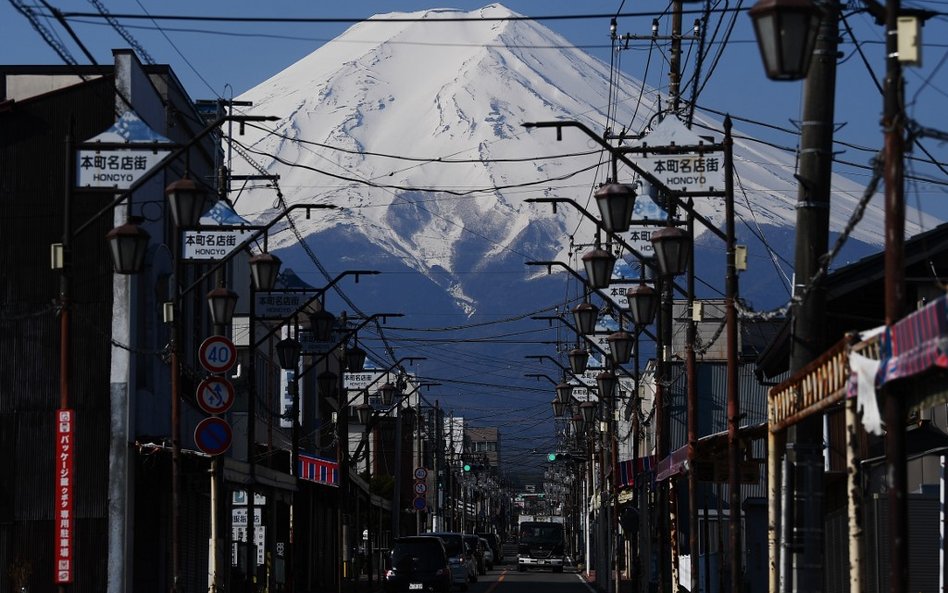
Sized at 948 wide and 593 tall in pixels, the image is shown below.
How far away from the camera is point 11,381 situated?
3300 centimetres

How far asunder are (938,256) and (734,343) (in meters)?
9.80

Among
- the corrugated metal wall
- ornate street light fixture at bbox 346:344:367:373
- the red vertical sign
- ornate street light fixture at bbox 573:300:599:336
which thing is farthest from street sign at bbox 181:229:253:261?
ornate street light fixture at bbox 346:344:367:373

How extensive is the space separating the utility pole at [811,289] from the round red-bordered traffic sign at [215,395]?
1212cm

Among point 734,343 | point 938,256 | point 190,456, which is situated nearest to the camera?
point 734,343

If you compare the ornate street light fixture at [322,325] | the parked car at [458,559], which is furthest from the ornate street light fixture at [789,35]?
the parked car at [458,559]

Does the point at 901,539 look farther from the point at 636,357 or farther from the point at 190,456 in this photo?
the point at 636,357

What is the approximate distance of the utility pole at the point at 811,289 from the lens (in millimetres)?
15117

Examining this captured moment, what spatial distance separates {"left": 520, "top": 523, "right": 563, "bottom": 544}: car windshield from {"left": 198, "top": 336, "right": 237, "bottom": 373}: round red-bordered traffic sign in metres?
64.1

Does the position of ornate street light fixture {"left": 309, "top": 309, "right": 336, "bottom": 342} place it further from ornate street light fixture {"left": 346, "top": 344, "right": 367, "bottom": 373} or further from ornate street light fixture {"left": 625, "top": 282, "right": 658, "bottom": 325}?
ornate street light fixture {"left": 625, "top": 282, "right": 658, "bottom": 325}

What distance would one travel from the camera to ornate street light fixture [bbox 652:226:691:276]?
2194 centimetres

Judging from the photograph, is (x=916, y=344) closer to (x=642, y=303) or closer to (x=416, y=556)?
(x=642, y=303)

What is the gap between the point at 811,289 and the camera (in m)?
15.3

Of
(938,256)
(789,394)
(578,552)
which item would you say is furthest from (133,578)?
(578,552)

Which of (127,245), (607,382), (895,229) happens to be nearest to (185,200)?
(127,245)
